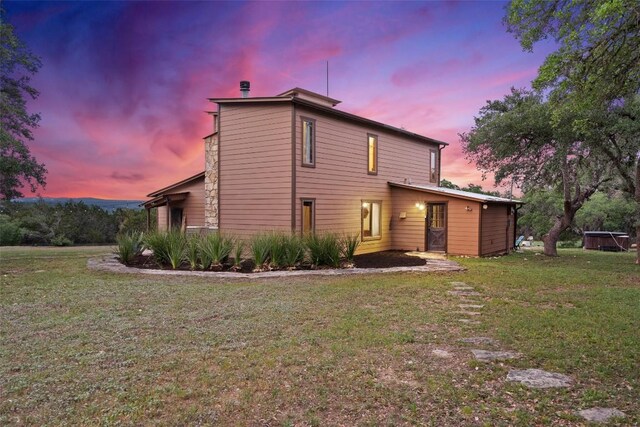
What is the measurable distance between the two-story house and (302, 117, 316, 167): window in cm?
3

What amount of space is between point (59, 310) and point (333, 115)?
932cm

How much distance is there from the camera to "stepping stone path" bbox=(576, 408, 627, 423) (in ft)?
8.82

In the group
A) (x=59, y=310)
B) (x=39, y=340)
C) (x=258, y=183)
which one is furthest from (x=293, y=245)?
(x=39, y=340)

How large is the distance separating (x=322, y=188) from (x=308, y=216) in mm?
1075

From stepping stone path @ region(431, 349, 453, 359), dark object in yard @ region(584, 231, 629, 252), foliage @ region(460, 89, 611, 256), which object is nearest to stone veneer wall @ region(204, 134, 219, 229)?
foliage @ region(460, 89, 611, 256)

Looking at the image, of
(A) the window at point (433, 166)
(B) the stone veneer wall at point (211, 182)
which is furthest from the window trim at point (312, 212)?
(A) the window at point (433, 166)

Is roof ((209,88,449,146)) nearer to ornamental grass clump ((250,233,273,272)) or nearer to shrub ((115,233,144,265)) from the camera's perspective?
ornamental grass clump ((250,233,273,272))

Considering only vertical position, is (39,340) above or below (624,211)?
below

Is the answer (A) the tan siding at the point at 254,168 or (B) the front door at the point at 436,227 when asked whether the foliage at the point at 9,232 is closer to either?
(A) the tan siding at the point at 254,168

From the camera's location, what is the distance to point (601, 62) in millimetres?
4949

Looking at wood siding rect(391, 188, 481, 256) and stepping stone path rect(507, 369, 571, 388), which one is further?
wood siding rect(391, 188, 481, 256)

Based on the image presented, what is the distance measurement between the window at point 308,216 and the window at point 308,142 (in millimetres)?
1177

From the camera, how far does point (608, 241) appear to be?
19.5 meters

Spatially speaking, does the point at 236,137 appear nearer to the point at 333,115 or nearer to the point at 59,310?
the point at 333,115
